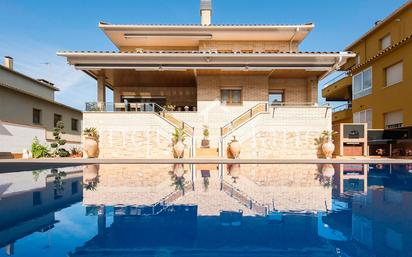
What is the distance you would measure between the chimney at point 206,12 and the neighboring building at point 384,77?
1569 cm

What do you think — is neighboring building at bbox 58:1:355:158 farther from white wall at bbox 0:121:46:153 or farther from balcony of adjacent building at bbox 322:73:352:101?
balcony of adjacent building at bbox 322:73:352:101

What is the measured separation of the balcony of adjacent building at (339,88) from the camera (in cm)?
2911

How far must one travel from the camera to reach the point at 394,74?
20.7 metres

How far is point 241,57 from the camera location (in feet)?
55.8

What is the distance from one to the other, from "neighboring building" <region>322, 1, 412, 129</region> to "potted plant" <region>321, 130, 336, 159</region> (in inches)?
286

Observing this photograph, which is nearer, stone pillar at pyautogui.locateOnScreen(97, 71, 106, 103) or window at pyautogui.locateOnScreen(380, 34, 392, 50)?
stone pillar at pyautogui.locateOnScreen(97, 71, 106, 103)

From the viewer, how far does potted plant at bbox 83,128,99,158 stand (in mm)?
15923

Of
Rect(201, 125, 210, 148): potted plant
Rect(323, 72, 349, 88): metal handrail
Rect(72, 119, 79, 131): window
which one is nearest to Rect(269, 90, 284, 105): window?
Rect(201, 125, 210, 148): potted plant

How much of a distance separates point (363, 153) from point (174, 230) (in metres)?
18.2

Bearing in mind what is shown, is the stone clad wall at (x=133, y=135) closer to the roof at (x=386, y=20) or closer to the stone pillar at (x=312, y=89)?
the stone pillar at (x=312, y=89)

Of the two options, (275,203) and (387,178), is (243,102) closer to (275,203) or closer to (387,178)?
(387,178)

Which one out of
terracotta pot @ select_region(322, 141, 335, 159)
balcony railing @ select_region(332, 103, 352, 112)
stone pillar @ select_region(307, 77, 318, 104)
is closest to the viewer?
terracotta pot @ select_region(322, 141, 335, 159)

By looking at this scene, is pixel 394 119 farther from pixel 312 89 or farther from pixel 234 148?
pixel 234 148

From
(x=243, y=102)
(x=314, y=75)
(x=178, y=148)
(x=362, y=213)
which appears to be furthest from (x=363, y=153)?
(x=362, y=213)
